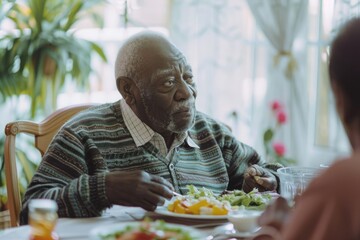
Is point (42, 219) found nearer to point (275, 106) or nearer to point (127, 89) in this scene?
point (127, 89)

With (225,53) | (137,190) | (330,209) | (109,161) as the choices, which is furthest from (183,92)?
(225,53)

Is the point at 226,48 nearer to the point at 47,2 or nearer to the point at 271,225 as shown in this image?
the point at 47,2

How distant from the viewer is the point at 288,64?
3930 millimetres

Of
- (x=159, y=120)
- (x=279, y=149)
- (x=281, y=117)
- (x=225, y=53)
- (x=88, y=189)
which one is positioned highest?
(x=225, y=53)

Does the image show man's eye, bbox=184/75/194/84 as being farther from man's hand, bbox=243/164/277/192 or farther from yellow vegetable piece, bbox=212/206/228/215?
yellow vegetable piece, bbox=212/206/228/215

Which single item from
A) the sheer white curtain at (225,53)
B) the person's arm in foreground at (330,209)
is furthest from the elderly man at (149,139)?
the sheer white curtain at (225,53)

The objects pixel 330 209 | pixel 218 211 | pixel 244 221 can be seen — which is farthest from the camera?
pixel 218 211

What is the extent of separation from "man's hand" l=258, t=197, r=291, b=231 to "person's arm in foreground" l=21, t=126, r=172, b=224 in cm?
45

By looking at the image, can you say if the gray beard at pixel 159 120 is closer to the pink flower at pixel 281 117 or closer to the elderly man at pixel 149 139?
the elderly man at pixel 149 139

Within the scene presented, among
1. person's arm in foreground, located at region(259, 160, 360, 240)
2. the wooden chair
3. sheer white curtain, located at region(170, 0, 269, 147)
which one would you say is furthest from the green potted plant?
person's arm in foreground, located at region(259, 160, 360, 240)

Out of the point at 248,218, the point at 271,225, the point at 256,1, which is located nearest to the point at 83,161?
the point at 248,218

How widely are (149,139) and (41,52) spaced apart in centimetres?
185

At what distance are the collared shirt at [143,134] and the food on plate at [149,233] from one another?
697mm

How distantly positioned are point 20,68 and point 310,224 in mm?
2988
